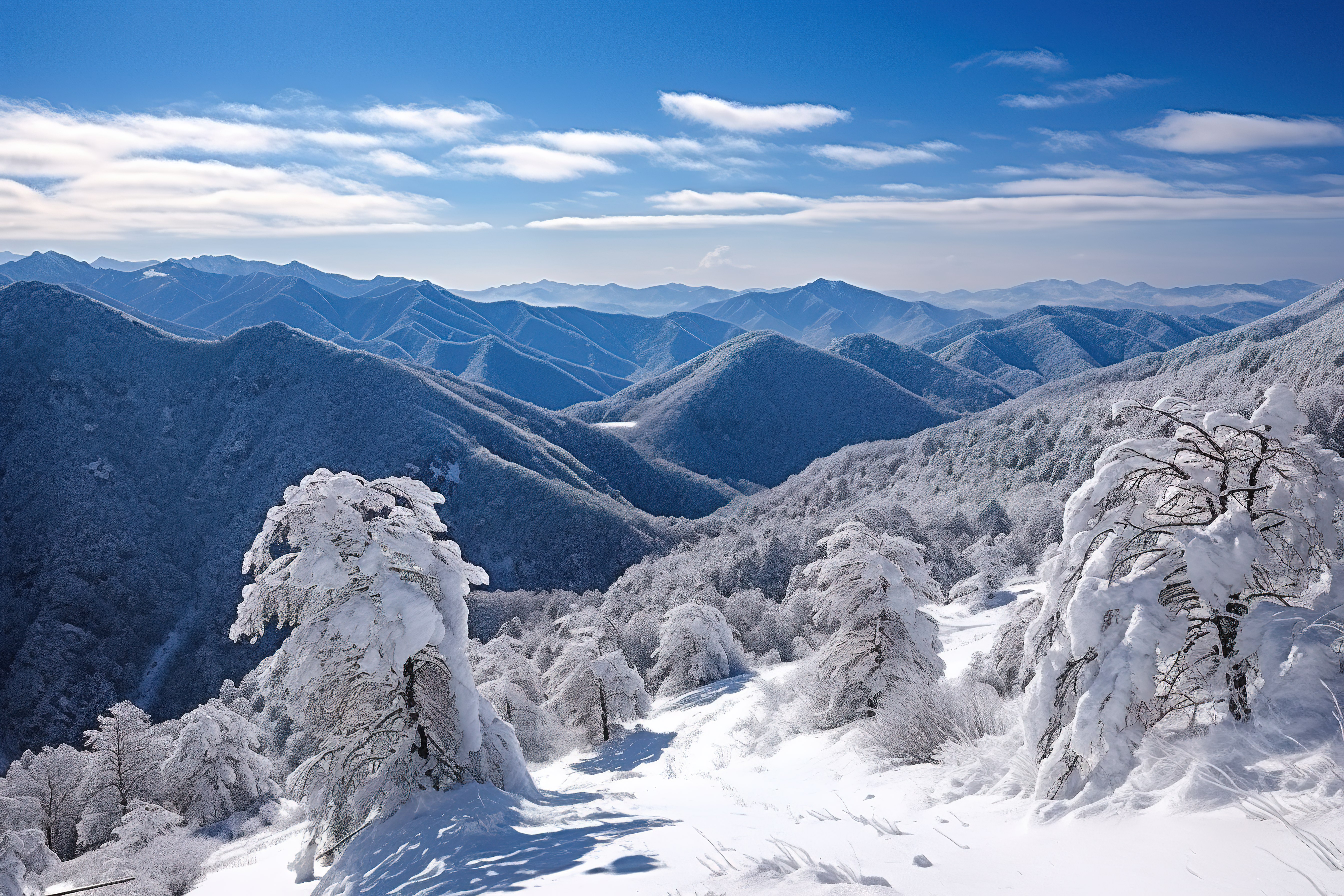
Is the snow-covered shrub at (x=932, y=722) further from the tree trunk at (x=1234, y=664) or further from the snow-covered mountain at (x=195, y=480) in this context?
the snow-covered mountain at (x=195, y=480)

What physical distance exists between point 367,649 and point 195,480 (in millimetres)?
122976

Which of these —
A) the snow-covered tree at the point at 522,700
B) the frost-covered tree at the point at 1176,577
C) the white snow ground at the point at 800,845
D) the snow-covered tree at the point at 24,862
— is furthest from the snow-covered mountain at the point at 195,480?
the frost-covered tree at the point at 1176,577

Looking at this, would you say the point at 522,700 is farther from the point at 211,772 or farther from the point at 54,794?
the point at 54,794

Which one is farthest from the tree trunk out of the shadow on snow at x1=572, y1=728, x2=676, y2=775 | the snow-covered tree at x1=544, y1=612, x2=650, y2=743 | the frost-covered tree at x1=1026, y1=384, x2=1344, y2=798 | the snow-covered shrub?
the snow-covered tree at x1=544, y1=612, x2=650, y2=743

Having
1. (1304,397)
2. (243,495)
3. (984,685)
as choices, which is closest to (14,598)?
(243,495)

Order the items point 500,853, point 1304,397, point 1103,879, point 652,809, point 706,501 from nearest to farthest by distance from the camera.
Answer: point 1103,879 → point 500,853 → point 652,809 → point 1304,397 → point 706,501

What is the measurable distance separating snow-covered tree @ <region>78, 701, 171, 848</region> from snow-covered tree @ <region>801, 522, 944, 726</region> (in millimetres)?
30803

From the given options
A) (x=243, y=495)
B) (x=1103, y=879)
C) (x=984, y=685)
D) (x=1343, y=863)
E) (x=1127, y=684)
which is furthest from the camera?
(x=243, y=495)

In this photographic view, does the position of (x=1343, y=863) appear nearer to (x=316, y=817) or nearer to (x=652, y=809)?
(x=652, y=809)

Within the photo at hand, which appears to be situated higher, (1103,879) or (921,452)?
(1103,879)

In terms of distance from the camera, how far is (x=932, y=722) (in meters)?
9.40

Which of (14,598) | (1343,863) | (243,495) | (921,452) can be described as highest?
(1343,863)

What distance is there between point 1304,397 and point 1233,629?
3808cm

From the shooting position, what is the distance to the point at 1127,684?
17.3 ft
